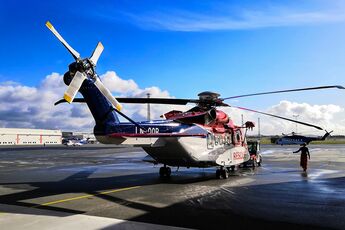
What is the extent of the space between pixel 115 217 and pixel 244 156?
13.2 meters

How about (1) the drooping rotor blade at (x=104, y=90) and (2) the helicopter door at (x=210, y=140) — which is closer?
(1) the drooping rotor blade at (x=104, y=90)

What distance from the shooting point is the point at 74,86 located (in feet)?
41.8

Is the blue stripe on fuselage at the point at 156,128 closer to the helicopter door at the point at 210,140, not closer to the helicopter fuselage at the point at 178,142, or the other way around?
the helicopter fuselage at the point at 178,142

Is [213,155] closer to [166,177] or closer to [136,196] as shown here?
[166,177]

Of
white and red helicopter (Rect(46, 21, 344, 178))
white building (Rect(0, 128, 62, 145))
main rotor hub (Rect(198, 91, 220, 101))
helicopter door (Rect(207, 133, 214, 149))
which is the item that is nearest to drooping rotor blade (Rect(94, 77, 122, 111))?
white and red helicopter (Rect(46, 21, 344, 178))

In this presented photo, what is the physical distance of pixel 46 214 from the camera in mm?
9727

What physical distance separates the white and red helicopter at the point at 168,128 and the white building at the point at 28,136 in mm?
130696

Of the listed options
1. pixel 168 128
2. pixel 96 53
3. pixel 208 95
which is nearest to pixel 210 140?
pixel 208 95

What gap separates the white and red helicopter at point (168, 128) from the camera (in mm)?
13625

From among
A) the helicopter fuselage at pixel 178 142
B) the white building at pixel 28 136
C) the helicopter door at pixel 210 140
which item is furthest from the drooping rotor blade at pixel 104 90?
the white building at pixel 28 136

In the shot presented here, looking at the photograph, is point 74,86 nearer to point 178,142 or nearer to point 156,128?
point 156,128

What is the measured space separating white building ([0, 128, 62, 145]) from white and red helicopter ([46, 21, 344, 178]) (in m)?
131

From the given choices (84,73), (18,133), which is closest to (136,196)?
(84,73)

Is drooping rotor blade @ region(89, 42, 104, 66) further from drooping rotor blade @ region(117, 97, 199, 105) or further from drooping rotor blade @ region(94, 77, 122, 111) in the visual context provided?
drooping rotor blade @ region(117, 97, 199, 105)
